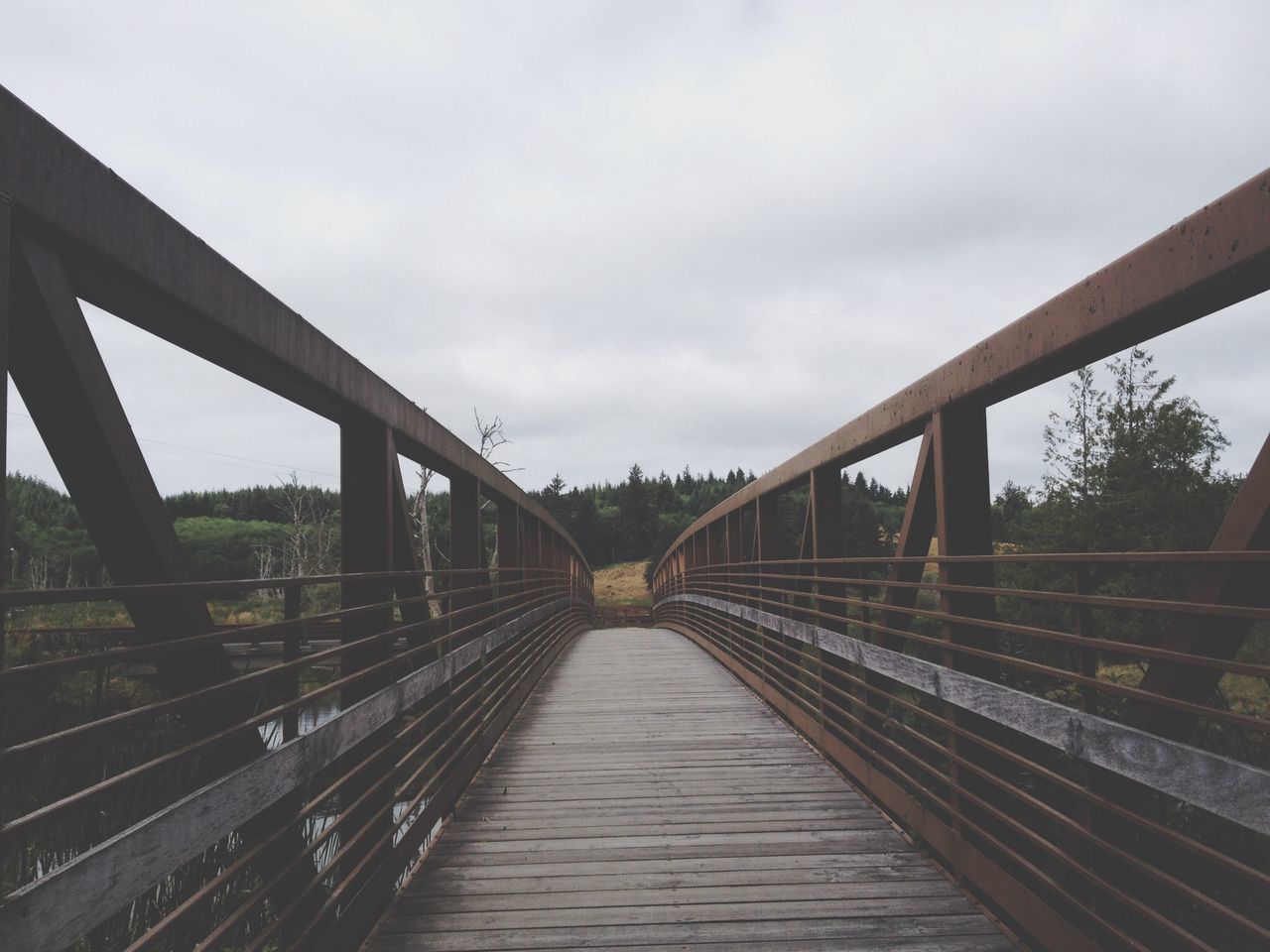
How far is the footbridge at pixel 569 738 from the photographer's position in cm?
181

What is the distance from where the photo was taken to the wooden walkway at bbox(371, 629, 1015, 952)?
293 cm

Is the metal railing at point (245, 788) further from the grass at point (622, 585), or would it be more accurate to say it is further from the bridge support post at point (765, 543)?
the grass at point (622, 585)

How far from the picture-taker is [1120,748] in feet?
7.27

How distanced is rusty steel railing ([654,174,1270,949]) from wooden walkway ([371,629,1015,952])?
26 centimetres

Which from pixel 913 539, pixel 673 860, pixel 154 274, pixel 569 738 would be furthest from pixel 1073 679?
pixel 569 738

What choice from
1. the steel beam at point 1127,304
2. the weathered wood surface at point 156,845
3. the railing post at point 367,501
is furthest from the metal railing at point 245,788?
the steel beam at point 1127,304

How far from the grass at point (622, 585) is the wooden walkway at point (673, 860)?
157 ft

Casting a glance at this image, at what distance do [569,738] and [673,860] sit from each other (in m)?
2.52

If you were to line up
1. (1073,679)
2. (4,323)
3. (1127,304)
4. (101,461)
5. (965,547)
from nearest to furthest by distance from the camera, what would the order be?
(4,323) → (101,461) → (1127,304) → (1073,679) → (965,547)

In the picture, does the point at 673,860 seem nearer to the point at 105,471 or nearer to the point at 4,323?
the point at 105,471

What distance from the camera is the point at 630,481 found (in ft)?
317

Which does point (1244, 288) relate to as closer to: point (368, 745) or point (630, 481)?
point (368, 745)

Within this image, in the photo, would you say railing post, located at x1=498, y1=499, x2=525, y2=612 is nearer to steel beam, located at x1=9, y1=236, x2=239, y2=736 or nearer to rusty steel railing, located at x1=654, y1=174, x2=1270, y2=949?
rusty steel railing, located at x1=654, y1=174, x2=1270, y2=949

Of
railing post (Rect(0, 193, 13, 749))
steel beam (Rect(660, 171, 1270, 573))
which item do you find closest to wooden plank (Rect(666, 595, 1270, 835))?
steel beam (Rect(660, 171, 1270, 573))
